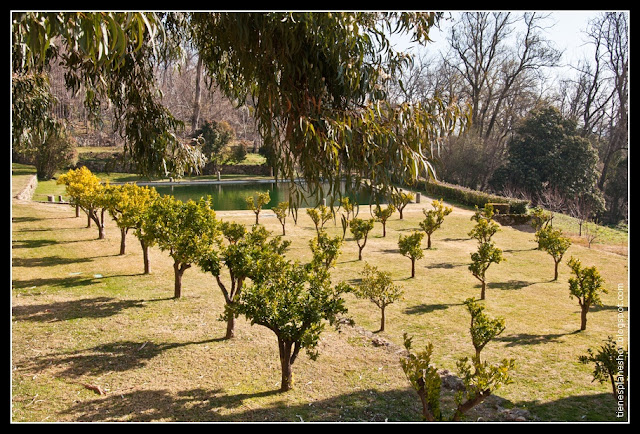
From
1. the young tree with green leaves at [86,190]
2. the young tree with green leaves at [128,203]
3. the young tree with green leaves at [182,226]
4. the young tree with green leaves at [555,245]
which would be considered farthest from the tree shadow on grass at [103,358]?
the young tree with green leaves at [555,245]

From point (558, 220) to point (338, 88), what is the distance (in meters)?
18.8

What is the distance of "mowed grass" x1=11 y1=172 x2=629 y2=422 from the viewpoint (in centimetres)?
536

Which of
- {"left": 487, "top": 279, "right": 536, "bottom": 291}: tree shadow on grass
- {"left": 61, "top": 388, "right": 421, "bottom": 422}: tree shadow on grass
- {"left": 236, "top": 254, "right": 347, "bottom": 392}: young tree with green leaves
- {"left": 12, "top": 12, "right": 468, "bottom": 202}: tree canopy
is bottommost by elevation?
{"left": 61, "top": 388, "right": 421, "bottom": 422}: tree shadow on grass

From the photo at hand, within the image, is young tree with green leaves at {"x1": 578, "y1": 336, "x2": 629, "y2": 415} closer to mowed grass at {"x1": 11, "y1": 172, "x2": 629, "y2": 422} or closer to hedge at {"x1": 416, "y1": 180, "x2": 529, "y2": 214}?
mowed grass at {"x1": 11, "y1": 172, "x2": 629, "y2": 422}

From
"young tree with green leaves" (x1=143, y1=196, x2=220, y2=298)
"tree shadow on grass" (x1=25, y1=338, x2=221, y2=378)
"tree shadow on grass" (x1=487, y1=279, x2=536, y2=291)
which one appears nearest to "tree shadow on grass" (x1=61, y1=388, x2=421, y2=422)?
"tree shadow on grass" (x1=25, y1=338, x2=221, y2=378)

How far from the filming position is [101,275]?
10.3 meters

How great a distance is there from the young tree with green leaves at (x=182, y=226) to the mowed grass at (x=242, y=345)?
1.11 metres

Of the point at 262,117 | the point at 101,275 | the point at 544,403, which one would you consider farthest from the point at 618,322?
the point at 101,275

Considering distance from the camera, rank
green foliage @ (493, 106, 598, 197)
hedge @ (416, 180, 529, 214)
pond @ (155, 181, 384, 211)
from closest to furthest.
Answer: hedge @ (416, 180, 529, 214), pond @ (155, 181, 384, 211), green foliage @ (493, 106, 598, 197)

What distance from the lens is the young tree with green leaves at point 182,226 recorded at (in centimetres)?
764

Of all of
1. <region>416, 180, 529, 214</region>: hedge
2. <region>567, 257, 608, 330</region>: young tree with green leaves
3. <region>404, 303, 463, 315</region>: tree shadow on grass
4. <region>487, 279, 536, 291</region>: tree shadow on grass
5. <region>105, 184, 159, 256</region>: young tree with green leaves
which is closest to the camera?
<region>567, 257, 608, 330</region>: young tree with green leaves

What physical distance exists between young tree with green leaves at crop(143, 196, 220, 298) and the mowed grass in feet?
3.65

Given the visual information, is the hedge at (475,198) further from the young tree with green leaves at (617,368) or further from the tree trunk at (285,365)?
the tree trunk at (285,365)
